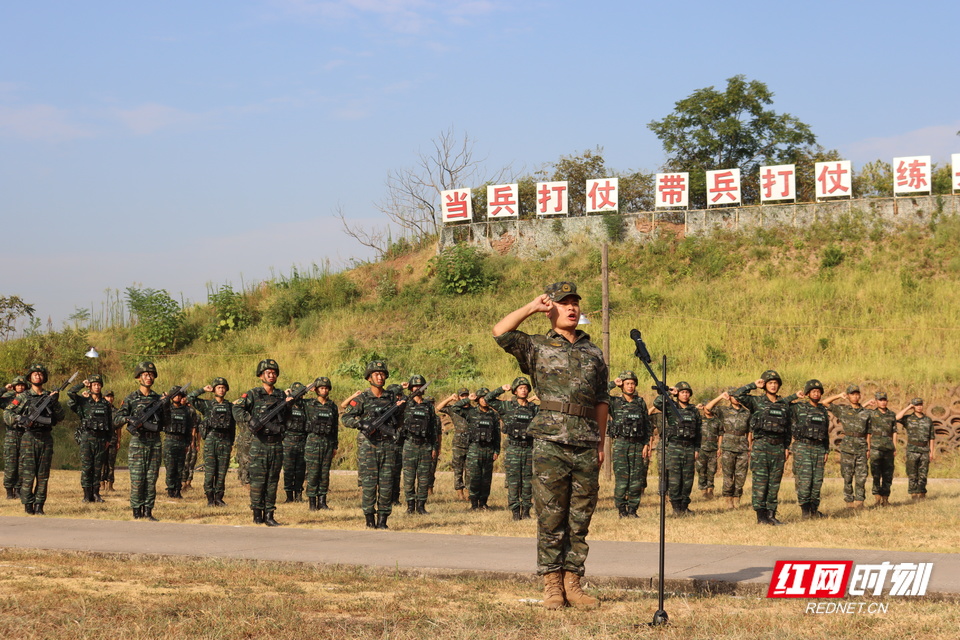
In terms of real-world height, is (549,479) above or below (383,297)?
below

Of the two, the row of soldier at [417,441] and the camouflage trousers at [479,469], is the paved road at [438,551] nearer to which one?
the row of soldier at [417,441]

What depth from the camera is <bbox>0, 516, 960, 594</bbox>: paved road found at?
8.45 meters

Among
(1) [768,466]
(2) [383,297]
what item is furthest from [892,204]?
(1) [768,466]

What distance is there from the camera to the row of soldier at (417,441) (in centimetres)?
1323

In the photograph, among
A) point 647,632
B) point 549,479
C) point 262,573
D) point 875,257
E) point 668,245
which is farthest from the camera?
point 668,245

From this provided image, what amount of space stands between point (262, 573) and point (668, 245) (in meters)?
38.5

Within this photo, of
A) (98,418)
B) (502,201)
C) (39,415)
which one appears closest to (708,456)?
(98,418)

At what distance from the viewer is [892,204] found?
44.1 metres

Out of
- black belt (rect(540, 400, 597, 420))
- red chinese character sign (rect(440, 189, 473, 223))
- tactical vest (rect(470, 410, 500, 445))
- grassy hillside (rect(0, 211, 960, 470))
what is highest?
red chinese character sign (rect(440, 189, 473, 223))

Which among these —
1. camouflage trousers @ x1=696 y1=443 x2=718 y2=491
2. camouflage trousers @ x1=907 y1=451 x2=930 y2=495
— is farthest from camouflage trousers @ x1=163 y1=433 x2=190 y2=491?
camouflage trousers @ x1=907 y1=451 x2=930 y2=495

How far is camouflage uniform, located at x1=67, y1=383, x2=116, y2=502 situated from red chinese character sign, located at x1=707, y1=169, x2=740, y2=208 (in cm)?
3361

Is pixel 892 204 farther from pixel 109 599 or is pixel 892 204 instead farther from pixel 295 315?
pixel 109 599

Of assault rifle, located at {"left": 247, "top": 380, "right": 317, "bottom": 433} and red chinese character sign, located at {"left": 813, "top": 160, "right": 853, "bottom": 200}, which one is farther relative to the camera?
red chinese character sign, located at {"left": 813, "top": 160, "right": 853, "bottom": 200}

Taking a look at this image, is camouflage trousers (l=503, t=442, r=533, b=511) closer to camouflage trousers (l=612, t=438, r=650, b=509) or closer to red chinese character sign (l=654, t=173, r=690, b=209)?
camouflage trousers (l=612, t=438, r=650, b=509)
